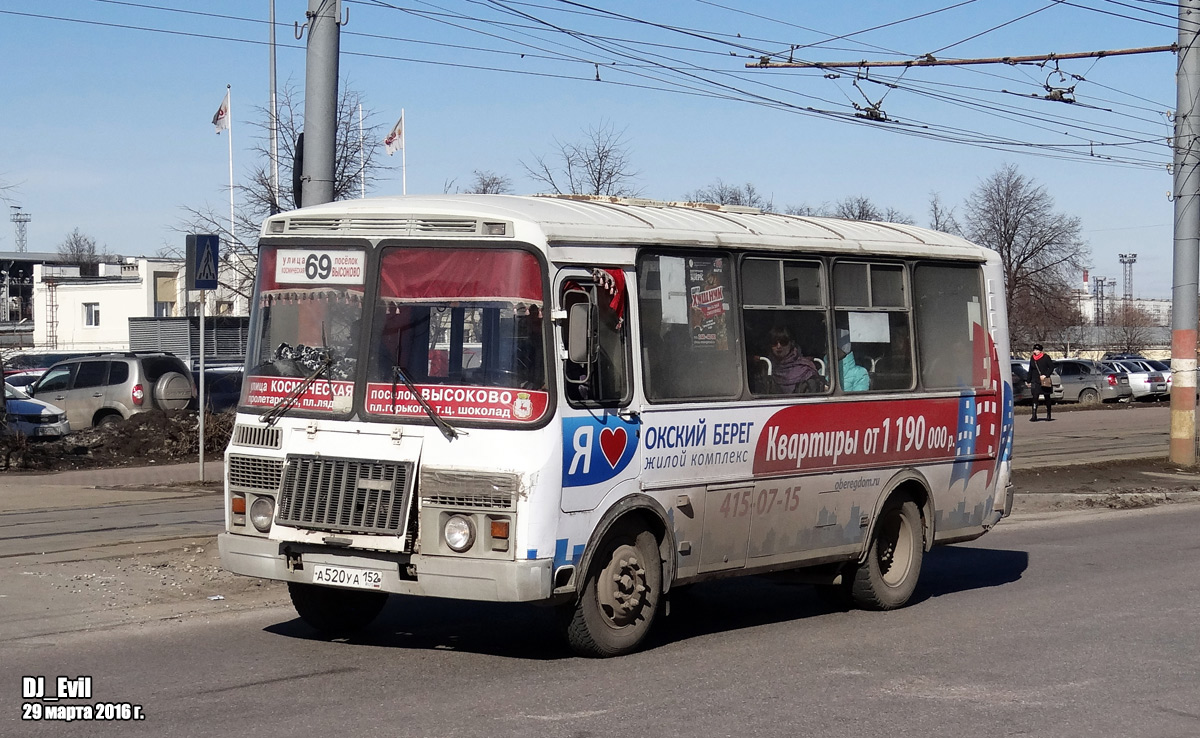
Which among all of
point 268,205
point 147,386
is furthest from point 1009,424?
point 268,205

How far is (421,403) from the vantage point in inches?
301

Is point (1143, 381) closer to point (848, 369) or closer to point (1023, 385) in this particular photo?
point (1023, 385)

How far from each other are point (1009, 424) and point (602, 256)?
5.01m

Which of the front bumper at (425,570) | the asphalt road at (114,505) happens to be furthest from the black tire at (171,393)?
the front bumper at (425,570)

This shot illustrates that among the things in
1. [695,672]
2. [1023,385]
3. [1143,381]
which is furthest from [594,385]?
[1143,381]

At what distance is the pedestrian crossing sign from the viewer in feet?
51.6

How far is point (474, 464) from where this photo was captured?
747cm

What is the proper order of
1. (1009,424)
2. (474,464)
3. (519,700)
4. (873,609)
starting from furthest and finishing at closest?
(1009,424), (873,609), (474,464), (519,700)

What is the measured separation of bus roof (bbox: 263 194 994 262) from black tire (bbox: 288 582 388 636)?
2214 millimetres

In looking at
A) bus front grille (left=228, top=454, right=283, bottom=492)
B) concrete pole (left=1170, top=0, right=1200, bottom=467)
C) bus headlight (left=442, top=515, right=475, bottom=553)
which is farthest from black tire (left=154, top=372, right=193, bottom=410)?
bus headlight (left=442, top=515, right=475, bottom=553)

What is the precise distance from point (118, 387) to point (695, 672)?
67.2 ft

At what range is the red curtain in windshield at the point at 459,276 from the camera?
7.67m

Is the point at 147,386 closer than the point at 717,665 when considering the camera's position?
No

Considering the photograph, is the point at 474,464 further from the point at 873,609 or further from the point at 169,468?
the point at 169,468
